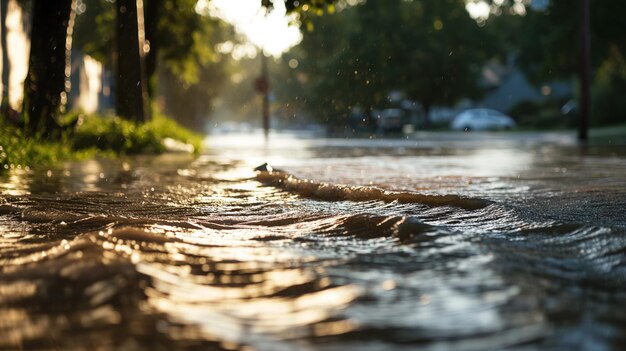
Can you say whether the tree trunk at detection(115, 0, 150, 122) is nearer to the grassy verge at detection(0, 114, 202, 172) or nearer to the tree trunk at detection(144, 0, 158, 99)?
the grassy verge at detection(0, 114, 202, 172)

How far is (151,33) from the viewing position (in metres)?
23.6

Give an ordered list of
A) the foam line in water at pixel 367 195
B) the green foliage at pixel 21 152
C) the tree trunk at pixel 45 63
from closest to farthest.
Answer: the foam line in water at pixel 367 195 → the green foliage at pixel 21 152 → the tree trunk at pixel 45 63

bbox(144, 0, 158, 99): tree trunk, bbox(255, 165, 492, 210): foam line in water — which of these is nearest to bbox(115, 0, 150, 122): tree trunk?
bbox(144, 0, 158, 99): tree trunk

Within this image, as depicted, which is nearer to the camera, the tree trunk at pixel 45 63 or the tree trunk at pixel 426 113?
the tree trunk at pixel 45 63

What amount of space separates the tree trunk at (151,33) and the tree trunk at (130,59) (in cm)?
469

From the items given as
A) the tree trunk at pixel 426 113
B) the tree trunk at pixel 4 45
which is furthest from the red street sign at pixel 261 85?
the tree trunk at pixel 4 45

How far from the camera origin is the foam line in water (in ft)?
17.9

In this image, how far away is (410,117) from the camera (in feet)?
204

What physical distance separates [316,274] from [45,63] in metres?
11.9

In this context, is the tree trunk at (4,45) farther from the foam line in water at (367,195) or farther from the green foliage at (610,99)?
the green foliage at (610,99)

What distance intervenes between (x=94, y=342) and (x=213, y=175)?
23.2ft

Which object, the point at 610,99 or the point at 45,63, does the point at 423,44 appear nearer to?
the point at 610,99

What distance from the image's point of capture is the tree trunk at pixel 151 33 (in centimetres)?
2341

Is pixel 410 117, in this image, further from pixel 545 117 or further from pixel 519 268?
pixel 519 268
